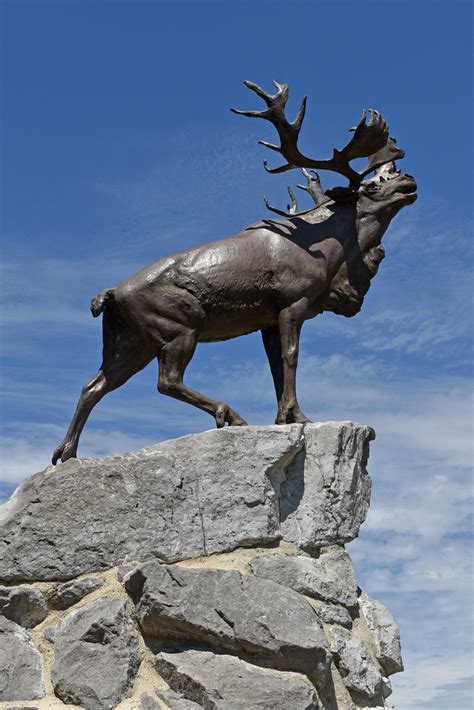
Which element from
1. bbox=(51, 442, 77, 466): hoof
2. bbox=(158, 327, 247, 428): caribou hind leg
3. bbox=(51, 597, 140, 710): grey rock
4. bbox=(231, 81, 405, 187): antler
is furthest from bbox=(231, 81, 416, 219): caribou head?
bbox=(51, 597, 140, 710): grey rock

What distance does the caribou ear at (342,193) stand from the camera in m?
8.27

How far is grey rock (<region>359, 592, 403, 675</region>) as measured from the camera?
7285 millimetres

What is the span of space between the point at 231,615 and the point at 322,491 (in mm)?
1227

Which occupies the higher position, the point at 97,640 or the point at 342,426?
the point at 342,426

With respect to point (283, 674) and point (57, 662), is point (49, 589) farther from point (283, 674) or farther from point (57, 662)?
point (283, 674)

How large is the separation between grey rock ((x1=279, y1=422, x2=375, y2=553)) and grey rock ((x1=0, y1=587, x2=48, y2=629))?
171 centimetres

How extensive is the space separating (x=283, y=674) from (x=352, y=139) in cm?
414

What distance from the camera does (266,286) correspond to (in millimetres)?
7660

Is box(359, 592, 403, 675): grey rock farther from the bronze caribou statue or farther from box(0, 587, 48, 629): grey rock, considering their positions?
box(0, 587, 48, 629): grey rock

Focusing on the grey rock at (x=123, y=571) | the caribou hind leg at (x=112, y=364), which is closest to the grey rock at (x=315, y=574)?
the grey rock at (x=123, y=571)

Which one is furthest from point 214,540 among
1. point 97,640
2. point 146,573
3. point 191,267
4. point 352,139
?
point 352,139

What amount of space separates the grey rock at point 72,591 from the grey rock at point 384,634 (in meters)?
1.99

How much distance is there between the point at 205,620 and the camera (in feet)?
21.1

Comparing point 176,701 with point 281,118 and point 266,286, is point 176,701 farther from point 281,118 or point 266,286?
point 281,118
